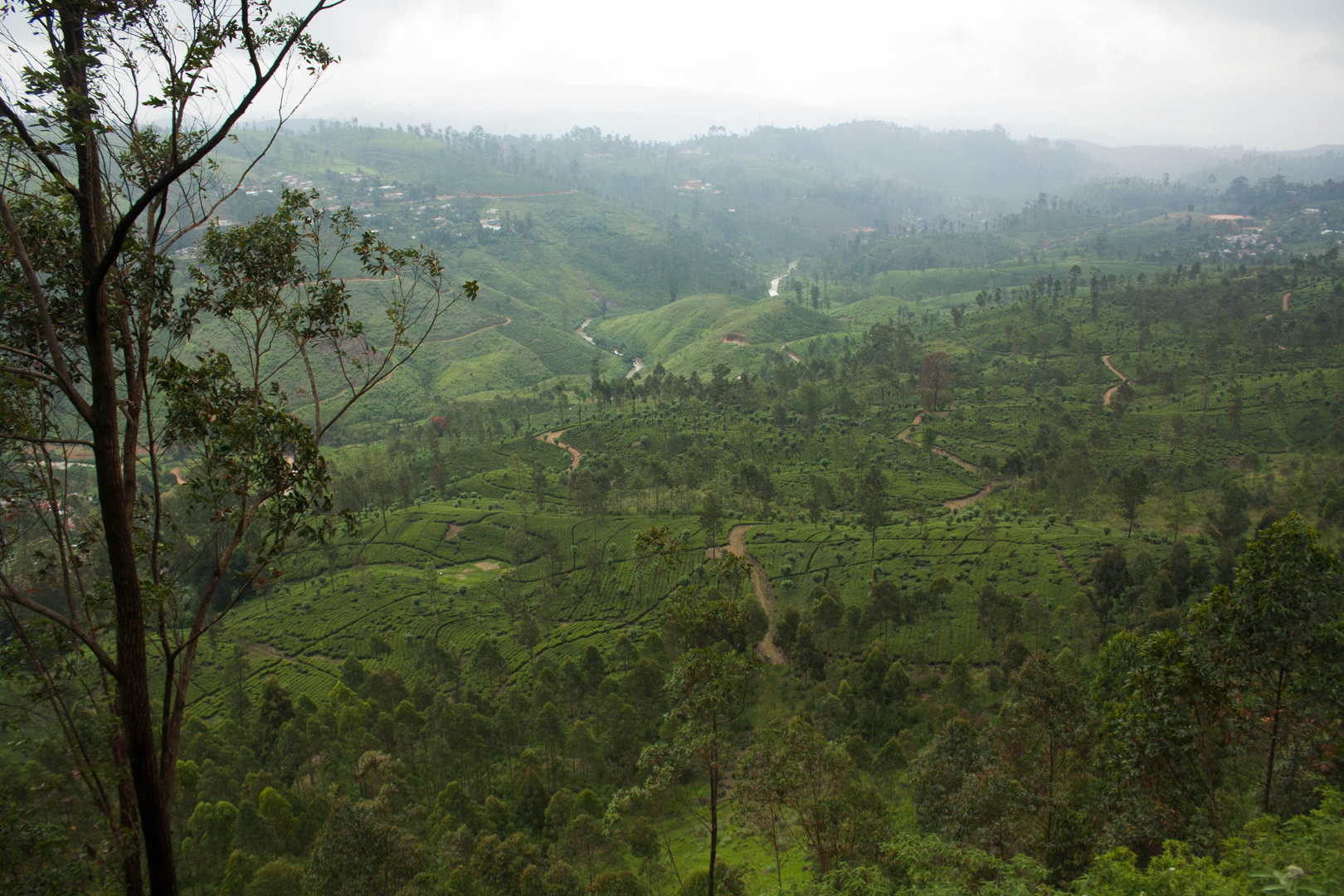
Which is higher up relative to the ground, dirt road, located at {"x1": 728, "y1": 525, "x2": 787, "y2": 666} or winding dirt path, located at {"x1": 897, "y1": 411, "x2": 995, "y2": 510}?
winding dirt path, located at {"x1": 897, "y1": 411, "x2": 995, "y2": 510}

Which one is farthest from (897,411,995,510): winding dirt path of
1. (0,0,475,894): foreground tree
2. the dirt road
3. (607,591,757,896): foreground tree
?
(0,0,475,894): foreground tree

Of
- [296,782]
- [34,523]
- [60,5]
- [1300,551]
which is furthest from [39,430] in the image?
[296,782]

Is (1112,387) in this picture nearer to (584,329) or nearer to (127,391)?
(127,391)

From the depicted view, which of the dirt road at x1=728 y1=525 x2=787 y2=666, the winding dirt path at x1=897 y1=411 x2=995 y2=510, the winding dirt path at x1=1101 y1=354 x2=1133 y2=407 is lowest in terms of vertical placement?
the dirt road at x1=728 y1=525 x2=787 y2=666

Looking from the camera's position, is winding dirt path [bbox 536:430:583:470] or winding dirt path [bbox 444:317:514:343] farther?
winding dirt path [bbox 444:317:514:343]

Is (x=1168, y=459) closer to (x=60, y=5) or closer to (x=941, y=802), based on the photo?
(x=941, y=802)

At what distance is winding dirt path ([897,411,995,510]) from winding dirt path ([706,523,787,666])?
73.2 feet

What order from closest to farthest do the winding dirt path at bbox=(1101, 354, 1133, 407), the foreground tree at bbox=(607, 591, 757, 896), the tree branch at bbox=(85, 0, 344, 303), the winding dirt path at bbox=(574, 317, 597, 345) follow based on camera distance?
the tree branch at bbox=(85, 0, 344, 303) → the foreground tree at bbox=(607, 591, 757, 896) → the winding dirt path at bbox=(1101, 354, 1133, 407) → the winding dirt path at bbox=(574, 317, 597, 345)

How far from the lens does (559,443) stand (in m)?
85.6

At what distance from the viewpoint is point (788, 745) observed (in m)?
18.9

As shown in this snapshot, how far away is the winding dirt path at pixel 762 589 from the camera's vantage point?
144 ft

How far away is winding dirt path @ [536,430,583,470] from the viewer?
3215 inches

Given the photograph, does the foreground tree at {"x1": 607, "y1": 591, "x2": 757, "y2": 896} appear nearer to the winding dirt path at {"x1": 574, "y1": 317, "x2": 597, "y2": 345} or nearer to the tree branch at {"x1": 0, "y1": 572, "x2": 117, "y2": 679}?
the tree branch at {"x1": 0, "y1": 572, "x2": 117, "y2": 679}

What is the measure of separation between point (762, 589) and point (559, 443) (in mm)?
41696
